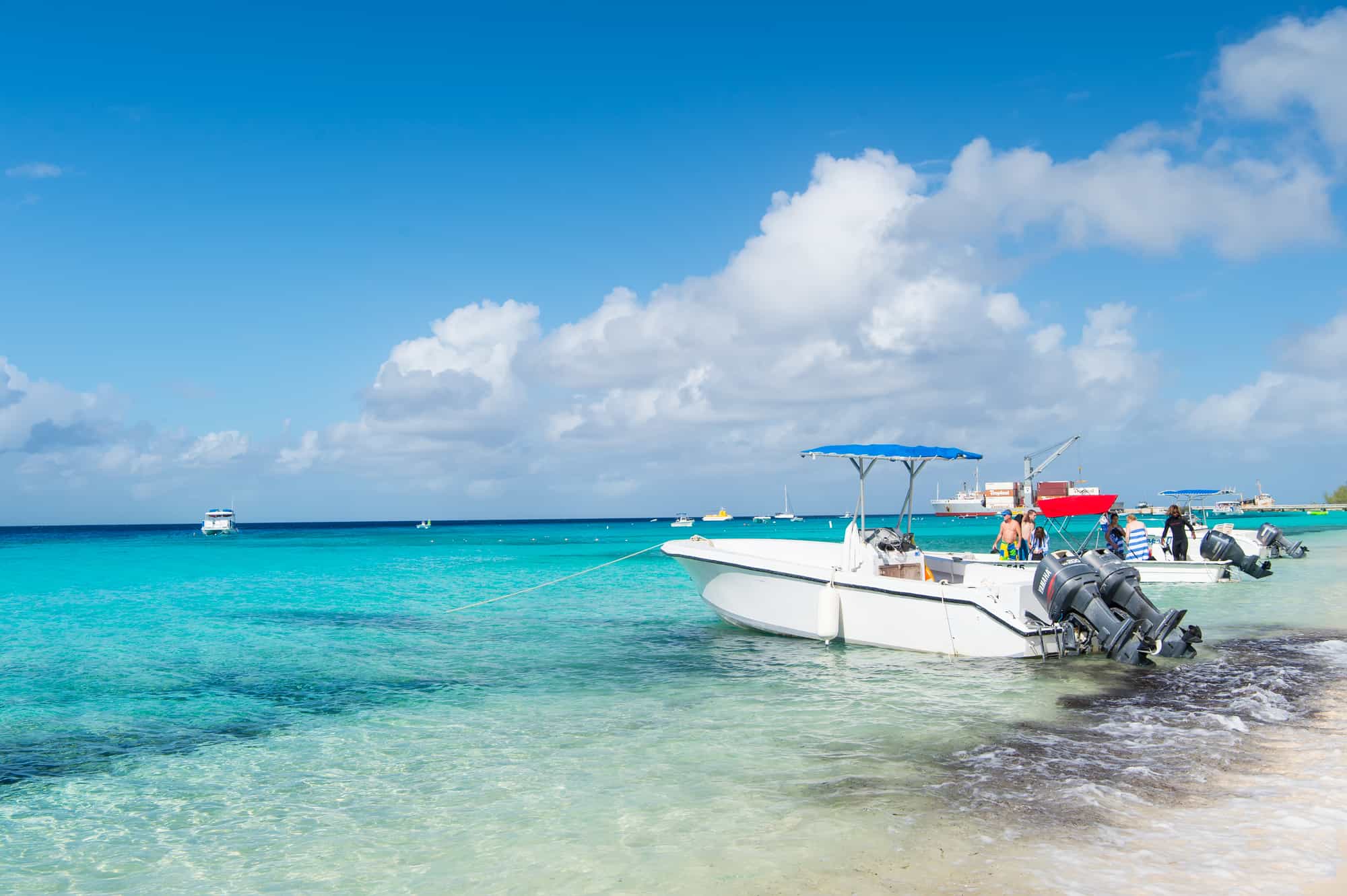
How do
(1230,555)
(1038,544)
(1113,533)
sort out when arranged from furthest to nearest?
(1230,555), (1113,533), (1038,544)

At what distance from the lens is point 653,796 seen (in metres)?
7.12

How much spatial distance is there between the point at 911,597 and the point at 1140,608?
9.81 feet

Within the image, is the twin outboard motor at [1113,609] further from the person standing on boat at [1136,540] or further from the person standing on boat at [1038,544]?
the person standing on boat at [1136,540]

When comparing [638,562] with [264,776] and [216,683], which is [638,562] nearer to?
[216,683]

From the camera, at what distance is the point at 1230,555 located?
2645cm

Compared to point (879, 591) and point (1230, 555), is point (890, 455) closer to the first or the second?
point (879, 591)

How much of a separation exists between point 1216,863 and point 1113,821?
824 mm

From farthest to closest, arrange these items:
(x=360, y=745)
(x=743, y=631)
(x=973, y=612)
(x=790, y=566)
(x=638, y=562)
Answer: (x=638, y=562), (x=743, y=631), (x=790, y=566), (x=973, y=612), (x=360, y=745)

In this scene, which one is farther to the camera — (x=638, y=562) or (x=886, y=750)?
(x=638, y=562)

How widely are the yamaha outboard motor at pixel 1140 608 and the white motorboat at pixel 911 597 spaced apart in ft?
0.08

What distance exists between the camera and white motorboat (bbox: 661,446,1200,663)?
12.0 m

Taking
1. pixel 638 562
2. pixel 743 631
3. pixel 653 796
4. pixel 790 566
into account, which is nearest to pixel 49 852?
pixel 653 796

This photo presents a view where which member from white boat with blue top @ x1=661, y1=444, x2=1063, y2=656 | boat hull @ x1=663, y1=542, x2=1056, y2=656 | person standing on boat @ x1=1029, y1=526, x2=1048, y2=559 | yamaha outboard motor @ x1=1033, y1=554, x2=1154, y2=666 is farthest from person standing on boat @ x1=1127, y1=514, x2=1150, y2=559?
yamaha outboard motor @ x1=1033, y1=554, x2=1154, y2=666

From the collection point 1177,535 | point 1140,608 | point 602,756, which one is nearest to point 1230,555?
point 1177,535
